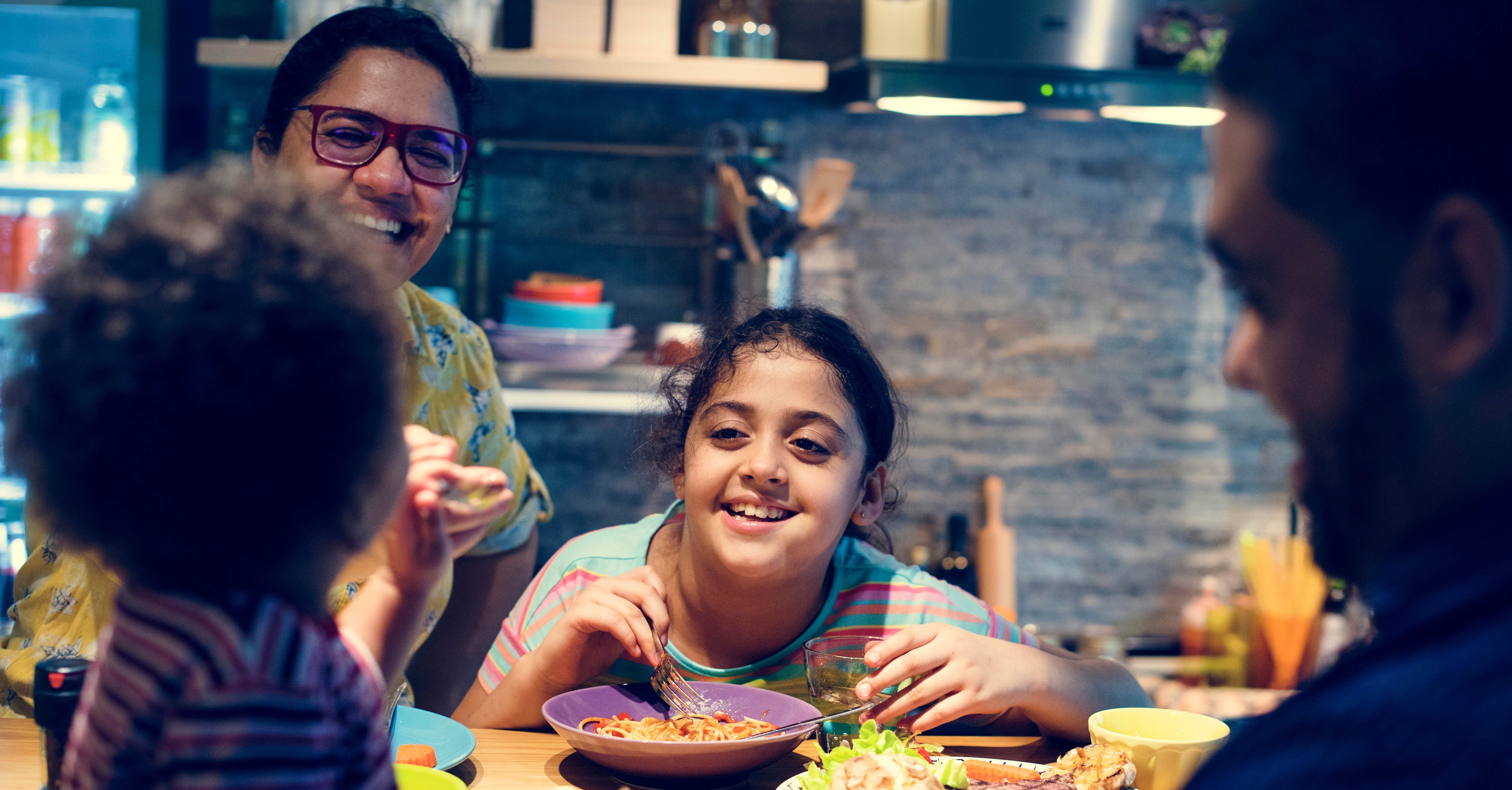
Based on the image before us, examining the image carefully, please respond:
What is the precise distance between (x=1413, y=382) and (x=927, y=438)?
113 inches

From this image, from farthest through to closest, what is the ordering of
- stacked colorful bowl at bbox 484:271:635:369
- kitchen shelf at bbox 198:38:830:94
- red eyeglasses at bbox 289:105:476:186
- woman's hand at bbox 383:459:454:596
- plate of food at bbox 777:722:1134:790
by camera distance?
1. stacked colorful bowl at bbox 484:271:635:369
2. kitchen shelf at bbox 198:38:830:94
3. red eyeglasses at bbox 289:105:476:186
4. plate of food at bbox 777:722:1134:790
5. woman's hand at bbox 383:459:454:596

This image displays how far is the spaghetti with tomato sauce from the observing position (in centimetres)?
111

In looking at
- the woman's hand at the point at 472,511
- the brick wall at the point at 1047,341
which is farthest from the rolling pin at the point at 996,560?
the woman's hand at the point at 472,511

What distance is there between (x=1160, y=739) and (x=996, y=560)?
199cm

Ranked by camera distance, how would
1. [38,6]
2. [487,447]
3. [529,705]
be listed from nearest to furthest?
[529,705] → [487,447] → [38,6]

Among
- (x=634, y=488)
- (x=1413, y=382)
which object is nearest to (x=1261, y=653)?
(x=634, y=488)

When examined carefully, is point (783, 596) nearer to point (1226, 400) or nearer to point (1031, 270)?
point (1031, 270)

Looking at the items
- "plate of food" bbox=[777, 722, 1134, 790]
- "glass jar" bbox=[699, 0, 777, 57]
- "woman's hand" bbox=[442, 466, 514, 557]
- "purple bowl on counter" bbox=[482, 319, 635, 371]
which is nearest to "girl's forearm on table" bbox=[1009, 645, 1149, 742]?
"plate of food" bbox=[777, 722, 1134, 790]

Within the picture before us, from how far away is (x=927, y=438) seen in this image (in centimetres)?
332

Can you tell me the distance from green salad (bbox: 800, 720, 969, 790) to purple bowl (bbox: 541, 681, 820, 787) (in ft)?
0.15

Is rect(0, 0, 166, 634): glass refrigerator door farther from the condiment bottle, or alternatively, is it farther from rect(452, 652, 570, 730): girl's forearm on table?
the condiment bottle

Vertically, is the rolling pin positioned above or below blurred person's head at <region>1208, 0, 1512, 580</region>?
below

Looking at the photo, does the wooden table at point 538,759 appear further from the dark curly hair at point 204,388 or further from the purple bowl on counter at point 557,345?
the purple bowl on counter at point 557,345

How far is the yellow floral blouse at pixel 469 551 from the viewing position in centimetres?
128
